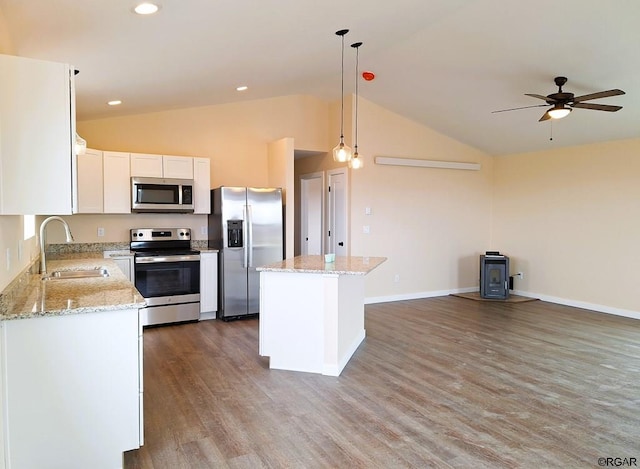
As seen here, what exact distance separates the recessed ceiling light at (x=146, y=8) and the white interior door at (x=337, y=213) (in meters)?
4.59

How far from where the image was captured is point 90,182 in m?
5.08

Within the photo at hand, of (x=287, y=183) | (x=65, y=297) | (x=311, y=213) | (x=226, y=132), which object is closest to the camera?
(x=65, y=297)

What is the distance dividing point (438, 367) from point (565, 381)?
1.03 meters

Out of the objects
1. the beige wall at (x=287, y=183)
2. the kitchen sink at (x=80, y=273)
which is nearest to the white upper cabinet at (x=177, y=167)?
the beige wall at (x=287, y=183)

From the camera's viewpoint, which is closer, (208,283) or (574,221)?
(208,283)

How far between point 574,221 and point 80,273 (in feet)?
22.1

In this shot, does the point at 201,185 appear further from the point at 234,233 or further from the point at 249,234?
the point at 249,234

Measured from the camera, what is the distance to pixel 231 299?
18.7ft

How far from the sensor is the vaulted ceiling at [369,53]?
106 inches

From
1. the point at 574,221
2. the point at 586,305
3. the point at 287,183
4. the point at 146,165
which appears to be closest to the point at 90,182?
the point at 146,165

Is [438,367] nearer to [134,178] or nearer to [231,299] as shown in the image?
[231,299]

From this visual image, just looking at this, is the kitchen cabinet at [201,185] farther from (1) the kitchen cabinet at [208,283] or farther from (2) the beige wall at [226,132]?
(1) the kitchen cabinet at [208,283]

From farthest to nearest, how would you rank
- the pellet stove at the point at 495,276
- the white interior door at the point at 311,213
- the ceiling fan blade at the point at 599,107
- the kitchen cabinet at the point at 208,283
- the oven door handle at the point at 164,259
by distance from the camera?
the white interior door at the point at 311,213 < the pellet stove at the point at 495,276 < the kitchen cabinet at the point at 208,283 < the oven door handle at the point at 164,259 < the ceiling fan blade at the point at 599,107

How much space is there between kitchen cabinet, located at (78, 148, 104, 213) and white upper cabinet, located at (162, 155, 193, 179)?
29.1 inches
